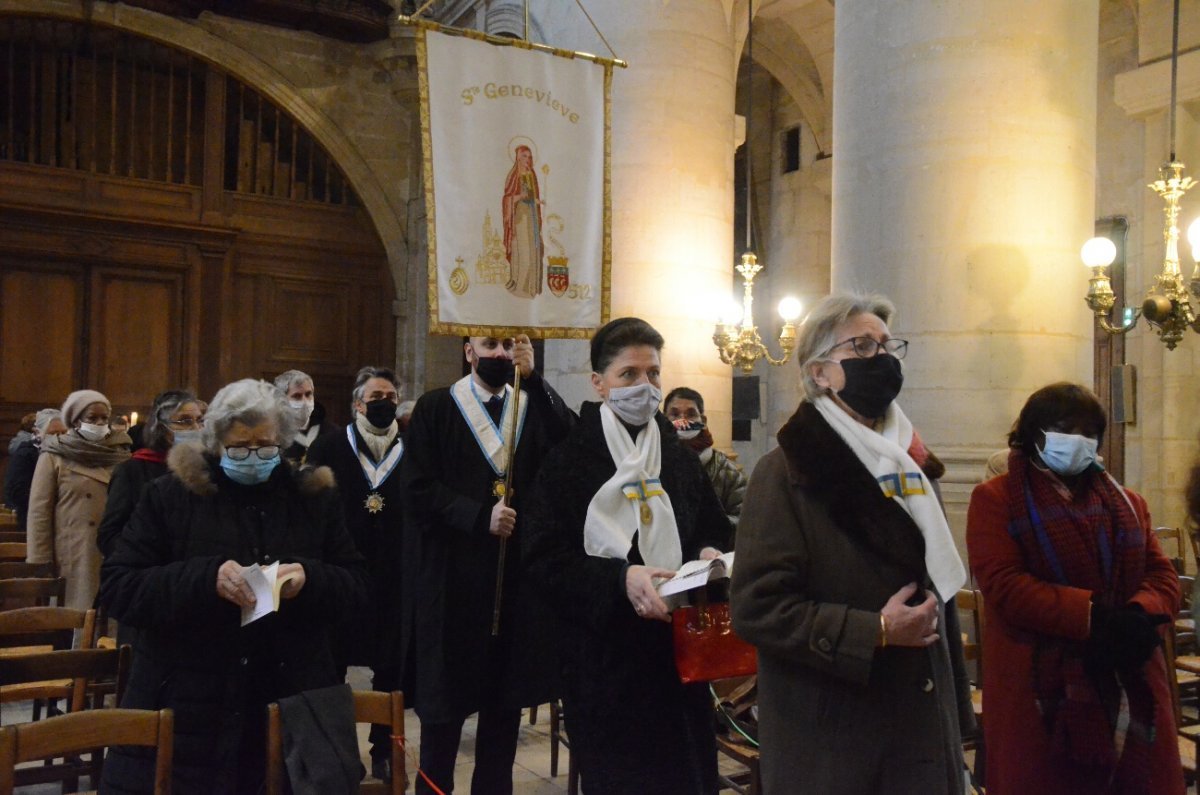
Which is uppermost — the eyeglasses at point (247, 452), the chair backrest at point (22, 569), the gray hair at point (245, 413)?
the gray hair at point (245, 413)

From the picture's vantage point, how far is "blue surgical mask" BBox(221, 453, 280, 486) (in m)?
2.62

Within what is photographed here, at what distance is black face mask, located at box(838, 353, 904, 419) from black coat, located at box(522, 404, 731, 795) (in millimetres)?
707

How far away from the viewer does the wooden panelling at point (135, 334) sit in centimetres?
1152

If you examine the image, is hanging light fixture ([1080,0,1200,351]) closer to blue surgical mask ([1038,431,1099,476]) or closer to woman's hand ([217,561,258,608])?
blue surgical mask ([1038,431,1099,476])

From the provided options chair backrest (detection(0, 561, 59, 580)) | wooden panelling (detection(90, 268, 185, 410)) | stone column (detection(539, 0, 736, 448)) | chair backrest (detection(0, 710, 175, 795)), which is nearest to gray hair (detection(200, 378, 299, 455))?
chair backrest (detection(0, 710, 175, 795))

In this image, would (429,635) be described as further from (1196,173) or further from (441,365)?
(441,365)

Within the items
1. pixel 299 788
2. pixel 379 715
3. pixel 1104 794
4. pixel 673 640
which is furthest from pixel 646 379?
pixel 1104 794

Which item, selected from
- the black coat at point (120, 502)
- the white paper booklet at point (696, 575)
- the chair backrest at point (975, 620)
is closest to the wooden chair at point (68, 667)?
the black coat at point (120, 502)

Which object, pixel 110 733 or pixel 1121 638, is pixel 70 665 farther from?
pixel 1121 638

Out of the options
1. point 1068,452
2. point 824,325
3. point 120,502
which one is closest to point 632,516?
point 824,325

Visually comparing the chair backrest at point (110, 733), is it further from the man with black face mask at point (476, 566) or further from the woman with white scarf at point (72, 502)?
the woman with white scarf at point (72, 502)

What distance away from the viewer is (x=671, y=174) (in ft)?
25.4

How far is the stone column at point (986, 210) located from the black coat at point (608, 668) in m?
2.86

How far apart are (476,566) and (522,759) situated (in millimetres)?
1780
